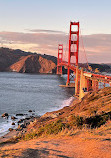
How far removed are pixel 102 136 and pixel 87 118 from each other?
12.1 feet

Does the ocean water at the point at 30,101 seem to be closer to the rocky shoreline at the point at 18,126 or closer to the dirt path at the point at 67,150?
the rocky shoreline at the point at 18,126

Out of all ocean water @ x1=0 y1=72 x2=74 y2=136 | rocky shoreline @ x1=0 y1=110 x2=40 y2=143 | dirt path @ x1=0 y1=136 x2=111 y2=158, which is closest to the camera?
dirt path @ x1=0 y1=136 x2=111 y2=158

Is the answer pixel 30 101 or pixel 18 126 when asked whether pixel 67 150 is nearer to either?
pixel 18 126

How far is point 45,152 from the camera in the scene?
715 cm

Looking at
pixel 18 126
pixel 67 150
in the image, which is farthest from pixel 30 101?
pixel 67 150

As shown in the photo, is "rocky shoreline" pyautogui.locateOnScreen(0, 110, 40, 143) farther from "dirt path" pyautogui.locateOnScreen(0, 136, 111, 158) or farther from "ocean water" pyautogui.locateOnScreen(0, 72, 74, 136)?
"dirt path" pyautogui.locateOnScreen(0, 136, 111, 158)

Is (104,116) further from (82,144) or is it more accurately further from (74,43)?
(74,43)

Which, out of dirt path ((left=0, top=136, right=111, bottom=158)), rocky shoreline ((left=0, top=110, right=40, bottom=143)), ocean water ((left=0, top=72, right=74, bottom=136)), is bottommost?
ocean water ((left=0, top=72, right=74, bottom=136))

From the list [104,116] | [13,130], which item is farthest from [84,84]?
[104,116]

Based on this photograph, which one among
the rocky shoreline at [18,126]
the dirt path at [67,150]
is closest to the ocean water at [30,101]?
the rocky shoreline at [18,126]

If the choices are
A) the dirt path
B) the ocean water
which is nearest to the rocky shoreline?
the ocean water

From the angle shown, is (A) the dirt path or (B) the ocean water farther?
(B) the ocean water

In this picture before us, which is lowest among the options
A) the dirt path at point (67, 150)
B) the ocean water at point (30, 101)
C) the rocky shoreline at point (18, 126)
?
the ocean water at point (30, 101)

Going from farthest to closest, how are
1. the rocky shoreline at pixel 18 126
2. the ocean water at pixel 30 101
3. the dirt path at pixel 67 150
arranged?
the ocean water at pixel 30 101 → the rocky shoreline at pixel 18 126 → the dirt path at pixel 67 150
